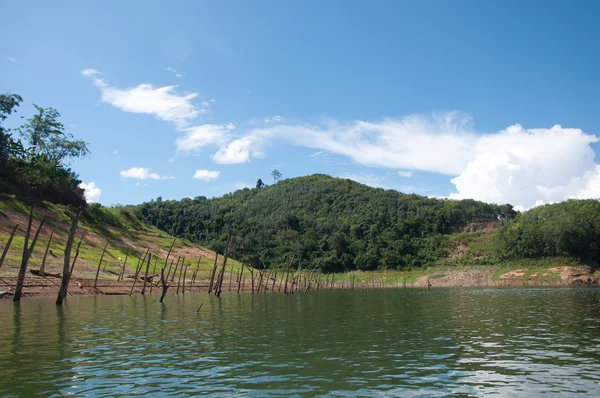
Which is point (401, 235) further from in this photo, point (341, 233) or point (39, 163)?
point (39, 163)

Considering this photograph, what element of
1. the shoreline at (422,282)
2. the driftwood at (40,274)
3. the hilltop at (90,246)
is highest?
the hilltop at (90,246)

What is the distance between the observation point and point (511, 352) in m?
17.7

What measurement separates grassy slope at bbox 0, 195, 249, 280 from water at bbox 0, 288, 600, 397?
95.1 feet

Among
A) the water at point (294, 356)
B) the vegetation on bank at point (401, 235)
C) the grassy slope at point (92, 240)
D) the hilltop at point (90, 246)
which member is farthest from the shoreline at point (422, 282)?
the water at point (294, 356)

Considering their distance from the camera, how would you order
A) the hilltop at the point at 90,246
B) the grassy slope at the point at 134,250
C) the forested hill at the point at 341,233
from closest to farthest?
the hilltop at the point at 90,246 → the grassy slope at the point at 134,250 → the forested hill at the point at 341,233

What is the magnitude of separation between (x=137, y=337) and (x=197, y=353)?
5344mm

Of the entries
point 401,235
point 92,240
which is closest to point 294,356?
point 92,240

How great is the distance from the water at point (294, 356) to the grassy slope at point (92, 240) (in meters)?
29.0

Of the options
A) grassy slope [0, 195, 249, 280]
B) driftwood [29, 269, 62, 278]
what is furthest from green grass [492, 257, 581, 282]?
driftwood [29, 269, 62, 278]

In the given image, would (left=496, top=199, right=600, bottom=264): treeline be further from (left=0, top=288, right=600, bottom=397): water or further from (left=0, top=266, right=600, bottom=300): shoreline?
(left=0, top=288, right=600, bottom=397): water

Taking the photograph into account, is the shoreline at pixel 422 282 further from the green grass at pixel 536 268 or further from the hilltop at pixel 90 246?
the hilltop at pixel 90 246

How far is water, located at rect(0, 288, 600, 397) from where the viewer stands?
1255 centimetres

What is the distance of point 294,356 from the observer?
16812 mm

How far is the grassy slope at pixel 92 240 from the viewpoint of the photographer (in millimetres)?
55469
